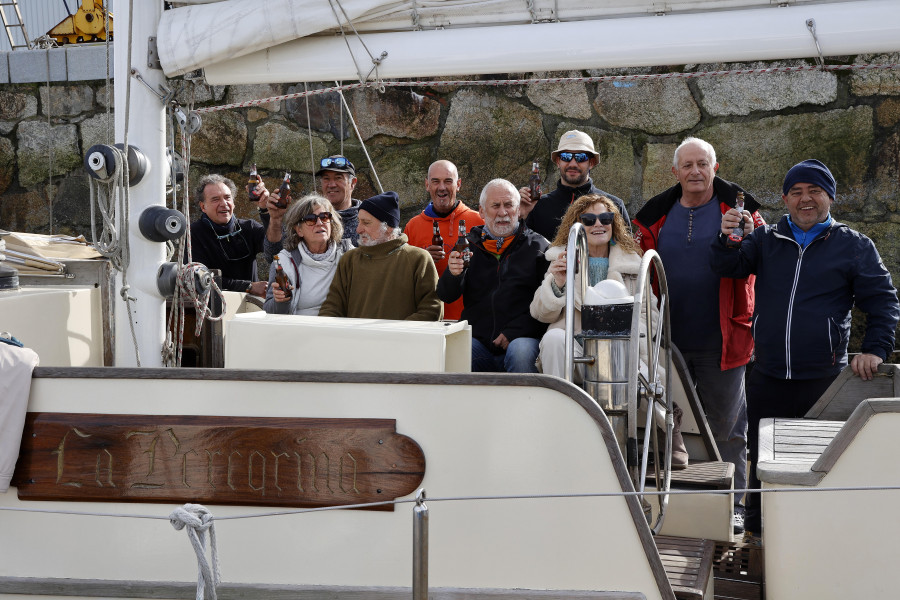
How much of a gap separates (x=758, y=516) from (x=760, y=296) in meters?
0.84

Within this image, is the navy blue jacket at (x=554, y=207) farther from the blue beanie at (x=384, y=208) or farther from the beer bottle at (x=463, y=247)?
the blue beanie at (x=384, y=208)

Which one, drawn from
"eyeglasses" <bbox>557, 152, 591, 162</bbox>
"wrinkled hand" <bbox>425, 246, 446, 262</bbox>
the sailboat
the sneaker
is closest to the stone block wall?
"wrinkled hand" <bbox>425, 246, 446, 262</bbox>

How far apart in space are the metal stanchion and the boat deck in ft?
4.80

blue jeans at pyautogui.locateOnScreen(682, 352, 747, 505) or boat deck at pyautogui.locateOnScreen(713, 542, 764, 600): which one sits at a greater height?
blue jeans at pyautogui.locateOnScreen(682, 352, 747, 505)

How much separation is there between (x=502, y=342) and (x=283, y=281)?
2.88ft

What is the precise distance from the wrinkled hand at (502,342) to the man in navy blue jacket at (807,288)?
871mm

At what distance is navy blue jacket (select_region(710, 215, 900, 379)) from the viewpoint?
12.1 ft

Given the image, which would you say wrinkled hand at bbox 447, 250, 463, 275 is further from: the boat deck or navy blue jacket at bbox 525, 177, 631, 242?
the boat deck

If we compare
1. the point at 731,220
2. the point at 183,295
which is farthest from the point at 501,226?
the point at 183,295

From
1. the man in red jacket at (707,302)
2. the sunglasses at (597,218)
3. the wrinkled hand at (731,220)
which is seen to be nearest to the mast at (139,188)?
the sunglasses at (597,218)

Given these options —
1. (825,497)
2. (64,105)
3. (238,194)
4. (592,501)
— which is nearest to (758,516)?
(825,497)

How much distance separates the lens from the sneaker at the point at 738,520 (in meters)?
4.00

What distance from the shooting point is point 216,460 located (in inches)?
103

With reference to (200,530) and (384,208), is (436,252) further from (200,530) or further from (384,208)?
(200,530)
